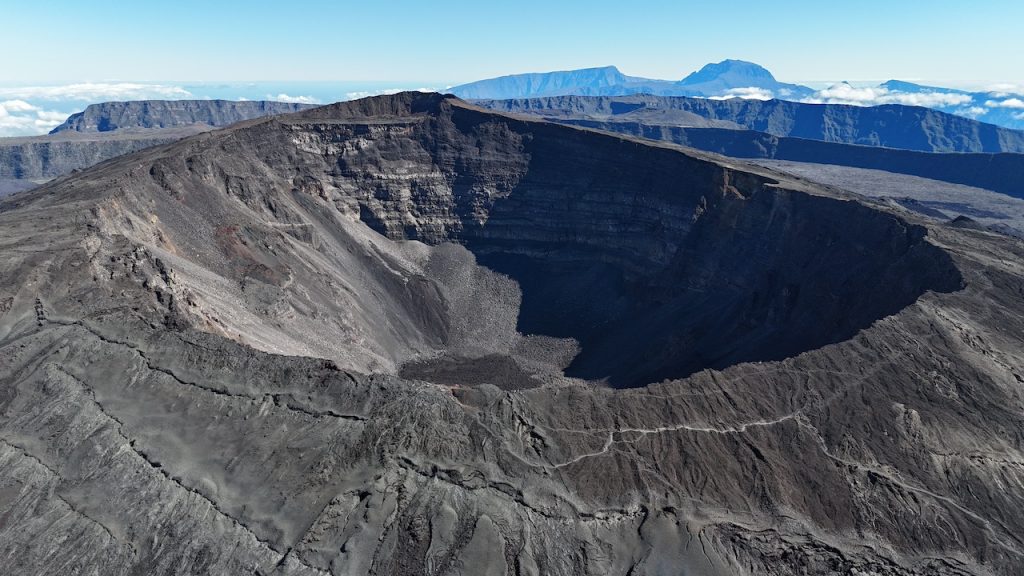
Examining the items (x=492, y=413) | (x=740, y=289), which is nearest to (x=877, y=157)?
(x=740, y=289)

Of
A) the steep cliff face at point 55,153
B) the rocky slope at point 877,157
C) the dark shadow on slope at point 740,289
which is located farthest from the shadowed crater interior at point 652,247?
the steep cliff face at point 55,153

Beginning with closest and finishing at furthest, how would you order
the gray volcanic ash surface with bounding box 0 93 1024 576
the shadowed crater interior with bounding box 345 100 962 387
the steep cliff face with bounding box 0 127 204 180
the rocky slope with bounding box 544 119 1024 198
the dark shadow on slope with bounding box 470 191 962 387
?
the gray volcanic ash surface with bounding box 0 93 1024 576, the dark shadow on slope with bounding box 470 191 962 387, the shadowed crater interior with bounding box 345 100 962 387, the rocky slope with bounding box 544 119 1024 198, the steep cliff face with bounding box 0 127 204 180

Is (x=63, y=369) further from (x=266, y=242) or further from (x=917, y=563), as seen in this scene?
(x=917, y=563)

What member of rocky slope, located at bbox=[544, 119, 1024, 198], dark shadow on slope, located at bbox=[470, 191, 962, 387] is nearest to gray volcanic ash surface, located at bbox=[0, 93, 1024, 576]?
dark shadow on slope, located at bbox=[470, 191, 962, 387]

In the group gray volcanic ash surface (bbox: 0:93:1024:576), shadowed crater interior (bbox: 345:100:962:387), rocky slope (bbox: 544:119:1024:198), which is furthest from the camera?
rocky slope (bbox: 544:119:1024:198)

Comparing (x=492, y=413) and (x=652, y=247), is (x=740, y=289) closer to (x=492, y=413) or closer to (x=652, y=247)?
(x=652, y=247)

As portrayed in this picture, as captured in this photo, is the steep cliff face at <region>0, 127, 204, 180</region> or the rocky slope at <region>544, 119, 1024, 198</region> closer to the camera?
the rocky slope at <region>544, 119, 1024, 198</region>

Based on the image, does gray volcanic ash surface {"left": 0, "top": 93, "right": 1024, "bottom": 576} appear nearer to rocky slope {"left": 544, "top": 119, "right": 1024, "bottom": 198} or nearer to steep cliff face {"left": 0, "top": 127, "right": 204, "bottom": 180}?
steep cliff face {"left": 0, "top": 127, "right": 204, "bottom": 180}

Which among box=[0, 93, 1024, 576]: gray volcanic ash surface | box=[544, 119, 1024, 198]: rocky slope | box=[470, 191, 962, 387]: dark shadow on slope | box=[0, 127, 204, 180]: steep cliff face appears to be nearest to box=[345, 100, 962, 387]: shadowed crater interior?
box=[470, 191, 962, 387]: dark shadow on slope

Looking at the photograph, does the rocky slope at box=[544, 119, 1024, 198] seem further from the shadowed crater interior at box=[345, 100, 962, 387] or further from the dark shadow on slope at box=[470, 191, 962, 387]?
the dark shadow on slope at box=[470, 191, 962, 387]
